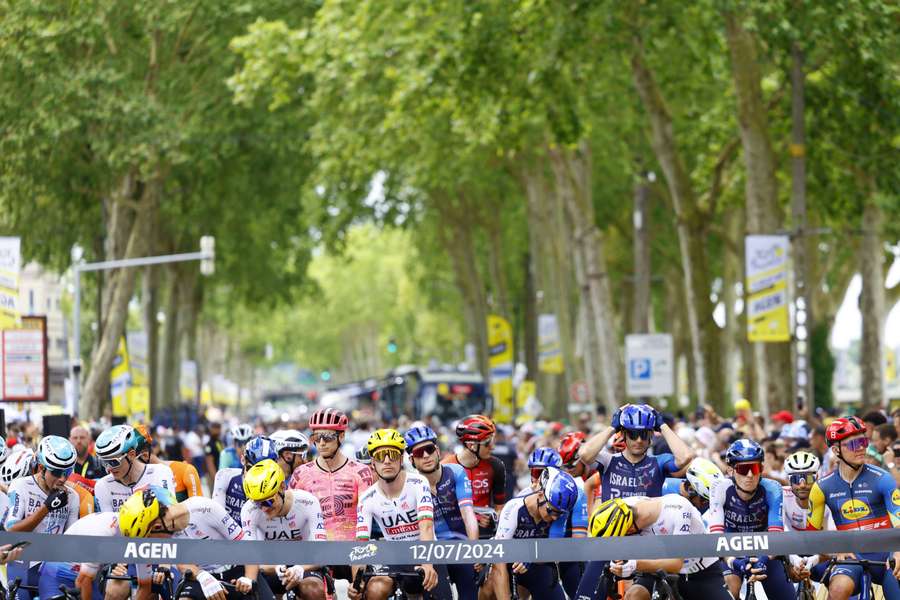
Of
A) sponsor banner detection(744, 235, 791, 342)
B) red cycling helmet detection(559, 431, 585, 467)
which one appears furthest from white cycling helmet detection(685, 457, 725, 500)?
sponsor banner detection(744, 235, 791, 342)

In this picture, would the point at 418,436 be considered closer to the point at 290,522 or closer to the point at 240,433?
the point at 290,522

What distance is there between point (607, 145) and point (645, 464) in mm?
31786

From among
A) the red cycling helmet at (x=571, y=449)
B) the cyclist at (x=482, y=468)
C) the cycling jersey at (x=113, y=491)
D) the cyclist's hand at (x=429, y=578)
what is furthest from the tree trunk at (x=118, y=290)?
the cyclist's hand at (x=429, y=578)

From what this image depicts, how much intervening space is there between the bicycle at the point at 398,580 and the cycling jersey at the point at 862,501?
2747 millimetres

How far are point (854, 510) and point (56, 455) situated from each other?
5.06 metres

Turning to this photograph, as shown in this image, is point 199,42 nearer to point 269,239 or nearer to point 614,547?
point 269,239

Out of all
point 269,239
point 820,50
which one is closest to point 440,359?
point 269,239

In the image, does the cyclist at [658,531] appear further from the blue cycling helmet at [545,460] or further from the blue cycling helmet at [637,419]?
the blue cycling helmet at [637,419]

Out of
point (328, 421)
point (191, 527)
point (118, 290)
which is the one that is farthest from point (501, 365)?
point (191, 527)

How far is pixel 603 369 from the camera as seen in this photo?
38.9m

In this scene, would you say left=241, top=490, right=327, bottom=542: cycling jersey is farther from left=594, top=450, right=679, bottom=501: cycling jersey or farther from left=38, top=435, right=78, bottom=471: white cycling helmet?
left=594, top=450, right=679, bottom=501: cycling jersey

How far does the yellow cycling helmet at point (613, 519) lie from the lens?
32.0 ft

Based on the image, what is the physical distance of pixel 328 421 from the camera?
42.2 ft

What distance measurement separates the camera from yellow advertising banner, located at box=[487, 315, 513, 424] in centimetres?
4444
